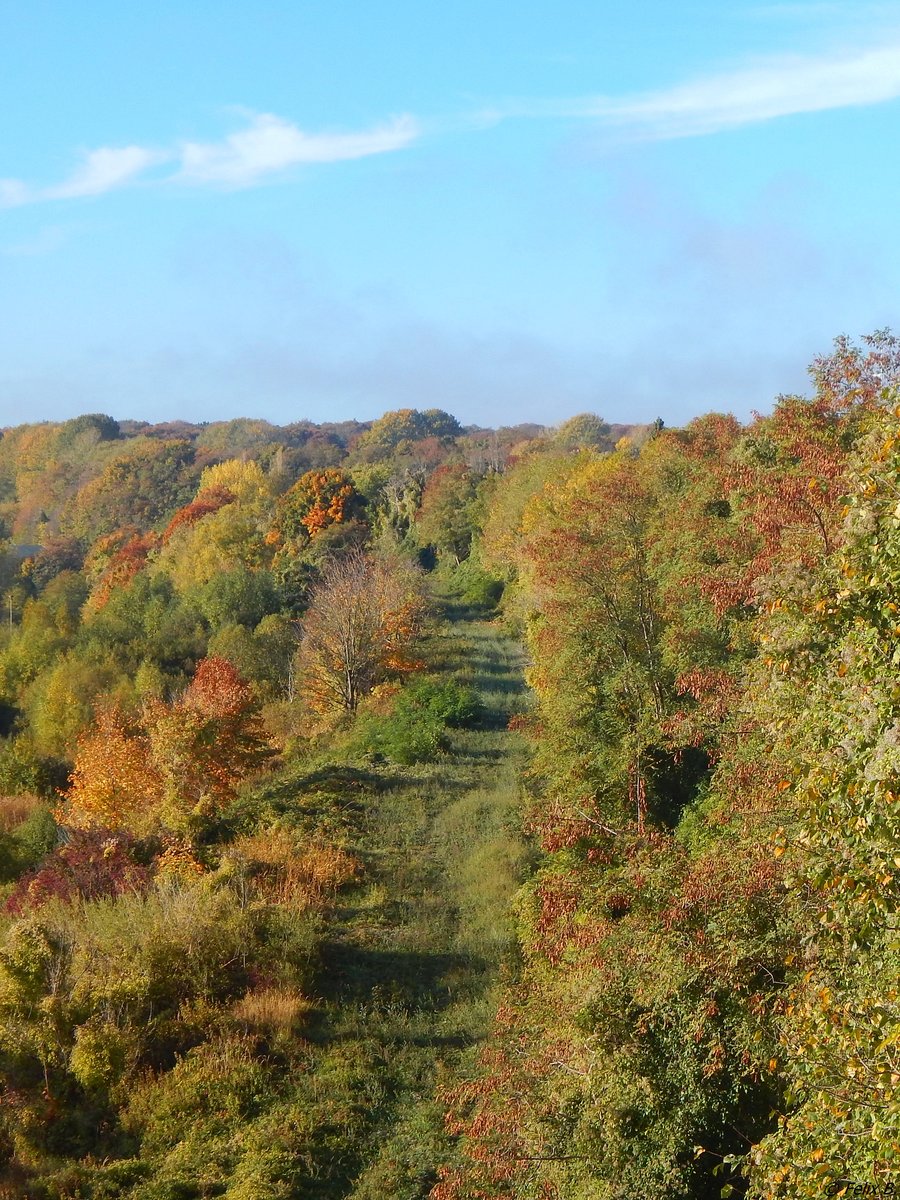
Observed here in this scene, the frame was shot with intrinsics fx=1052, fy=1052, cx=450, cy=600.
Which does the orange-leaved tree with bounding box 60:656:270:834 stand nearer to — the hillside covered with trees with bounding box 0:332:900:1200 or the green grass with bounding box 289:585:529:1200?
the hillside covered with trees with bounding box 0:332:900:1200

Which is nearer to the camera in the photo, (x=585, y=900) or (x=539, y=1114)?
(x=539, y=1114)

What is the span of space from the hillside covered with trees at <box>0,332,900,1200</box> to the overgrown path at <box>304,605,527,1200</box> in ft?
0.24

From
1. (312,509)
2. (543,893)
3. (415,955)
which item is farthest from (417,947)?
(312,509)

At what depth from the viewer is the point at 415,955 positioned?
17953 millimetres

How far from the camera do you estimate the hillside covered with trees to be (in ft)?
24.1

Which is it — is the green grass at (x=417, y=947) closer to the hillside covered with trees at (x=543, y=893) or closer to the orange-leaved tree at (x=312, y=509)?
the hillside covered with trees at (x=543, y=893)

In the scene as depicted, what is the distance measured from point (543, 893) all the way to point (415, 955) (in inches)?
192

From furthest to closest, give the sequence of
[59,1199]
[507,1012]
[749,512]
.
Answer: [749,512]
[507,1012]
[59,1199]

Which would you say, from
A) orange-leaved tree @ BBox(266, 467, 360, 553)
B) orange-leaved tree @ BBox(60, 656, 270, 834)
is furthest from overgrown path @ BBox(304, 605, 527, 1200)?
orange-leaved tree @ BBox(266, 467, 360, 553)

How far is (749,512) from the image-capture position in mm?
17922

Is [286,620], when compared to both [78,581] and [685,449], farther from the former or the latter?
[78,581]

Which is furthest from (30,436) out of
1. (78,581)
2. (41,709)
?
(41,709)

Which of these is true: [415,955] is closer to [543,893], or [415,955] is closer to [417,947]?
[417,947]

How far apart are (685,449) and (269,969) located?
2127 cm
